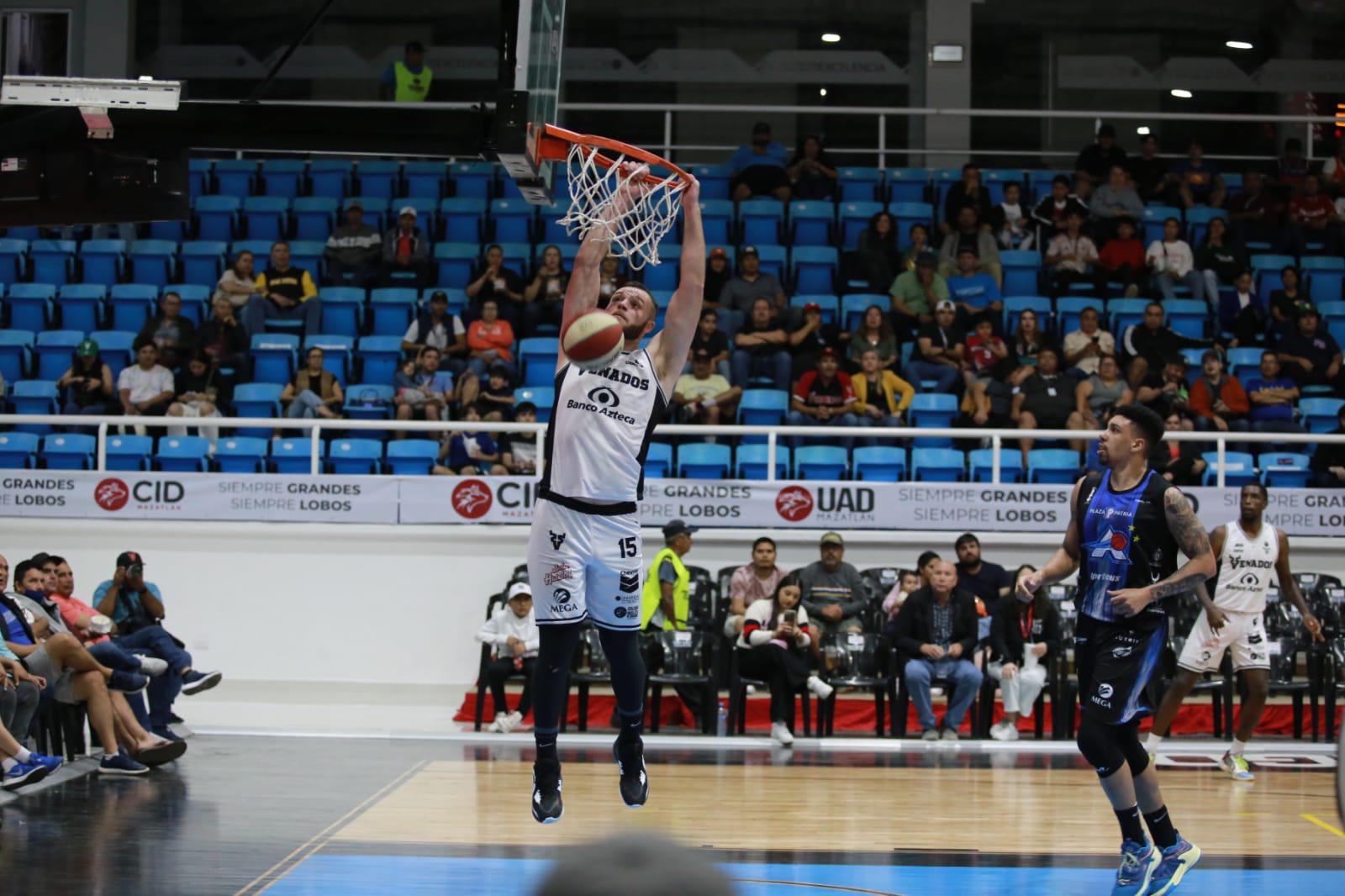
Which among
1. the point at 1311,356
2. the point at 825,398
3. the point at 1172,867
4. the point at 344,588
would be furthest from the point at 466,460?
the point at 1311,356

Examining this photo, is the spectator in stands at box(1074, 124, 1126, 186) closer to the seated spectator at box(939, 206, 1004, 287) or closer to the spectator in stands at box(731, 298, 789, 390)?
the seated spectator at box(939, 206, 1004, 287)

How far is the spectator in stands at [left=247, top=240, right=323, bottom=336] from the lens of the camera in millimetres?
16578

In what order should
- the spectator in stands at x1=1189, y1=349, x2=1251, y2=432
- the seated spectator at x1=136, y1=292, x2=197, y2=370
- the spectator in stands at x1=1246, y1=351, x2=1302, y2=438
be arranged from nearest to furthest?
the spectator in stands at x1=1189, y1=349, x2=1251, y2=432, the spectator in stands at x1=1246, y1=351, x2=1302, y2=438, the seated spectator at x1=136, y1=292, x2=197, y2=370

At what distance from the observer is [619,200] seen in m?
6.92

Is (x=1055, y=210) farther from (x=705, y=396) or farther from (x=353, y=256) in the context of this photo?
(x=353, y=256)

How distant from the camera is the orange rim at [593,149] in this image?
685cm

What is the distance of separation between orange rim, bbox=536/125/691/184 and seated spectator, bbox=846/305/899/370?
24.9 feet

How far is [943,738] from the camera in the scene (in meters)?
12.8

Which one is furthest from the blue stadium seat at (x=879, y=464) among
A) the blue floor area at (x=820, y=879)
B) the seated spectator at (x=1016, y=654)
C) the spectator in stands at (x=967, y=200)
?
the blue floor area at (x=820, y=879)

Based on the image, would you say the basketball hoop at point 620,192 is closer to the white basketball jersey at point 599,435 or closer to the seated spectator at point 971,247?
the white basketball jersey at point 599,435

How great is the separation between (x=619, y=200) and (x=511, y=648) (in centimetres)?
Answer: 667

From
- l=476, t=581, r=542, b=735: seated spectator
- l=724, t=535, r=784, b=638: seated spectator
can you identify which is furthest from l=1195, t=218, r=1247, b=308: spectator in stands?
l=476, t=581, r=542, b=735: seated spectator

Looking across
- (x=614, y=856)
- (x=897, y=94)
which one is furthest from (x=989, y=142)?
(x=614, y=856)

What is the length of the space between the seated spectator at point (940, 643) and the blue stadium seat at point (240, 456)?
21.7 feet
